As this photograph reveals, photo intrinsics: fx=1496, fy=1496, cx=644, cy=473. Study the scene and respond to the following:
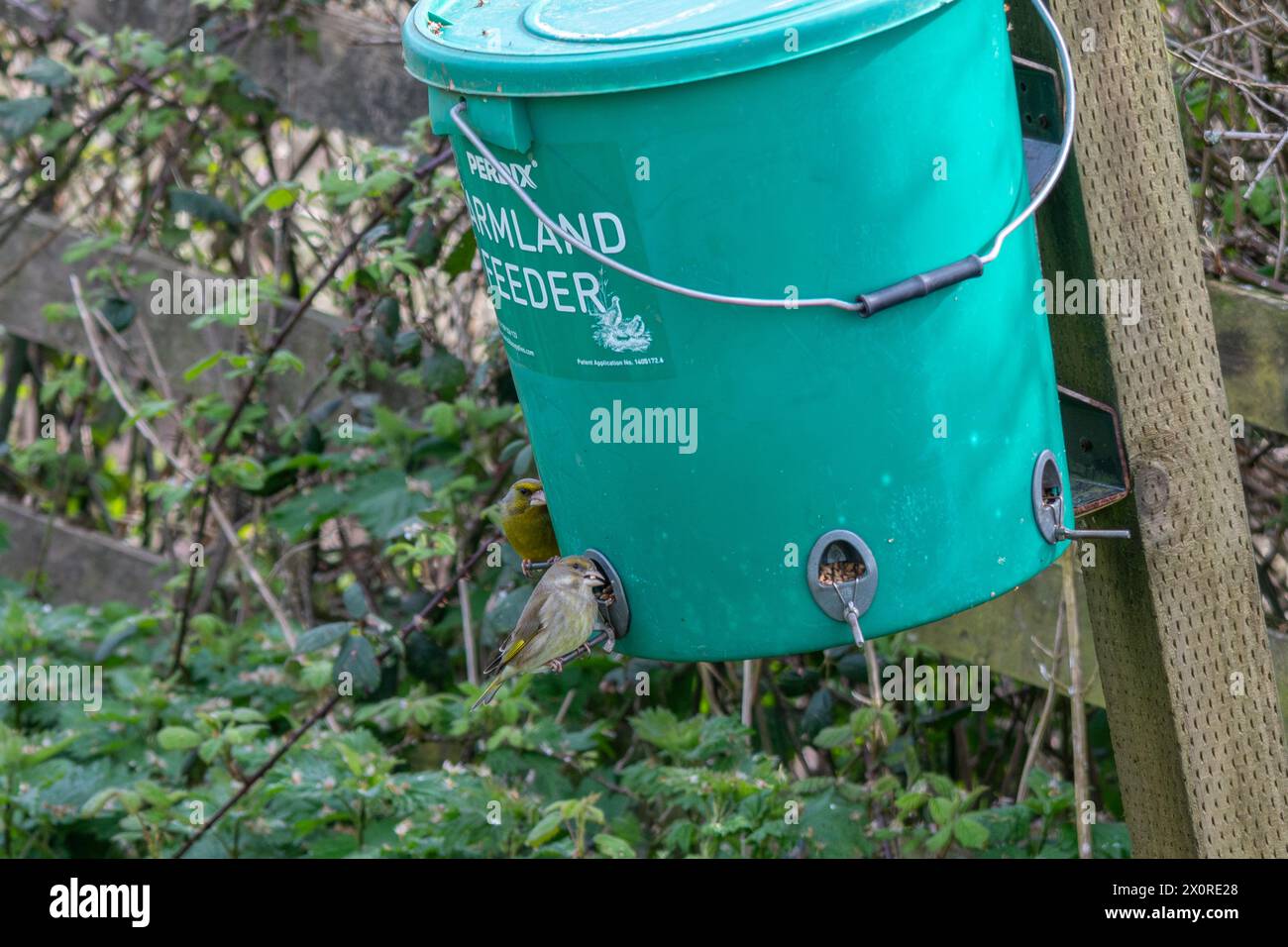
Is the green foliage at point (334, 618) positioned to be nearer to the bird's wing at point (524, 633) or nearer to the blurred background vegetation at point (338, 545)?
the blurred background vegetation at point (338, 545)

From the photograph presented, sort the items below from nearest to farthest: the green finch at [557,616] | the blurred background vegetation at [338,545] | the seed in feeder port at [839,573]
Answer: the seed in feeder port at [839,573], the green finch at [557,616], the blurred background vegetation at [338,545]

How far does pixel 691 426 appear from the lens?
1773 millimetres

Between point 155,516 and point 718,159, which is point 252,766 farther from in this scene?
point 718,159

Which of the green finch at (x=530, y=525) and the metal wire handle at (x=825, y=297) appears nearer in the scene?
the metal wire handle at (x=825, y=297)

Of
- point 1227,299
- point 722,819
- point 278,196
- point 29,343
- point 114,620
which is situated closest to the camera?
point 1227,299

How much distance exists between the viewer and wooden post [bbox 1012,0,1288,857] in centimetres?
193

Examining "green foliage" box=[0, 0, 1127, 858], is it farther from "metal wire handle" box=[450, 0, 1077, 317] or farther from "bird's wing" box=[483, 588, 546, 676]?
"metal wire handle" box=[450, 0, 1077, 317]

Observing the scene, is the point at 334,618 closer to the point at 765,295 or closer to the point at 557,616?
the point at 557,616

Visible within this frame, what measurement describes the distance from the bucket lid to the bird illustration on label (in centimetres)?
24

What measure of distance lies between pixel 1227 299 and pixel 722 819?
52.3 inches

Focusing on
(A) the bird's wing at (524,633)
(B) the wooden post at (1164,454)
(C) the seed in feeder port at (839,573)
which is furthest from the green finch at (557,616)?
(B) the wooden post at (1164,454)

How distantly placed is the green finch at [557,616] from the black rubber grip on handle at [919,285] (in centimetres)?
51

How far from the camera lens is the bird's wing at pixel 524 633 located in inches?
79.2

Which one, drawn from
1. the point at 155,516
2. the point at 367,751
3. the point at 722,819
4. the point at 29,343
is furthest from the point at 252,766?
the point at 29,343
